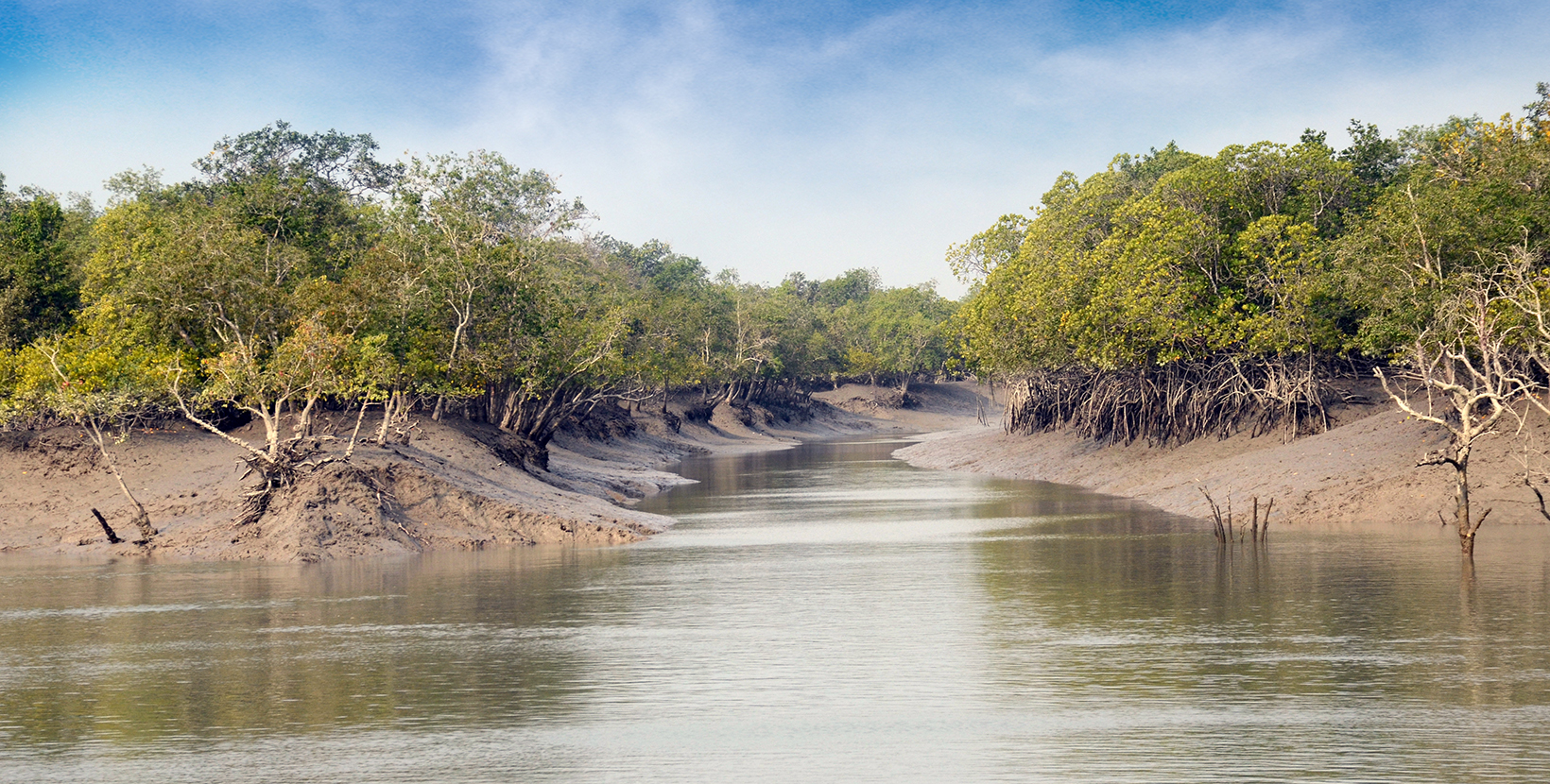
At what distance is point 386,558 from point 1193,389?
34.8 meters

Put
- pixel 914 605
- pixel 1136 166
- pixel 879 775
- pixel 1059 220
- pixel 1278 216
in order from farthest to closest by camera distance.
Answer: pixel 1136 166 < pixel 1059 220 < pixel 1278 216 < pixel 914 605 < pixel 879 775

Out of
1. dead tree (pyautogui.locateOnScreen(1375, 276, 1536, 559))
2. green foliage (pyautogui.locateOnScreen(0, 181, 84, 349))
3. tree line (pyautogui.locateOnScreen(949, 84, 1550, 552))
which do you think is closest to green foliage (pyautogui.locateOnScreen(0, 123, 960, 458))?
green foliage (pyautogui.locateOnScreen(0, 181, 84, 349))

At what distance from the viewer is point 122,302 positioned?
44688 mm

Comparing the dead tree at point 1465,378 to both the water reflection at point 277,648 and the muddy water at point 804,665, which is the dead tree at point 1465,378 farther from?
the water reflection at point 277,648

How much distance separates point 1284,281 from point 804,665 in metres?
36.9

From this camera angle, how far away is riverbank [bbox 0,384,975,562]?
3891cm

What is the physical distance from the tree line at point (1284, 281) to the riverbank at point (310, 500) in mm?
21550

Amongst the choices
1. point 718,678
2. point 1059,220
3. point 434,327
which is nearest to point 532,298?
point 434,327

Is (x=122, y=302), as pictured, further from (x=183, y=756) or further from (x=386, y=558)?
(x=183, y=756)

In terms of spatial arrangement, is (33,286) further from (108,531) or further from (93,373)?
(108,531)

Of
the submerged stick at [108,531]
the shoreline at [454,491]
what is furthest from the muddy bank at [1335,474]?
the submerged stick at [108,531]

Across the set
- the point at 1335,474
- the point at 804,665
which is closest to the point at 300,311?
the point at 804,665

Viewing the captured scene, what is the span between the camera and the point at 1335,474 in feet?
145

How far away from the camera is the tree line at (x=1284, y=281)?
4097cm
